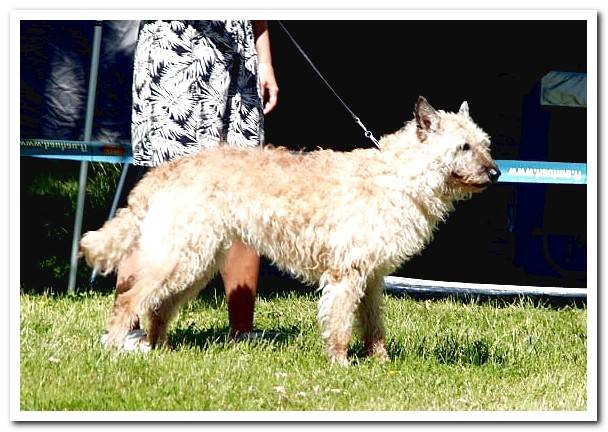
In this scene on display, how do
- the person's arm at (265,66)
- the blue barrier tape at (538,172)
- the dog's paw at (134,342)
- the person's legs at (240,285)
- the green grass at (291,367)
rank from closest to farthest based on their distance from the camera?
the green grass at (291,367), the dog's paw at (134,342), the person's arm at (265,66), the person's legs at (240,285), the blue barrier tape at (538,172)

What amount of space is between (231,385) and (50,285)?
3001 mm

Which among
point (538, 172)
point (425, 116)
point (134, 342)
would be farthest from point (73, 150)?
point (538, 172)

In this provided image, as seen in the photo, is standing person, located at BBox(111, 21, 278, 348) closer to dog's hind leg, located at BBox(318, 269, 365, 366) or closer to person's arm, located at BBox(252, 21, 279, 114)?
person's arm, located at BBox(252, 21, 279, 114)

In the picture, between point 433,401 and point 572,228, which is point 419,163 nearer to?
point 433,401

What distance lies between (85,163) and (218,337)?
1.94 meters

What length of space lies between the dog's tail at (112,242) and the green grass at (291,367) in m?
0.50

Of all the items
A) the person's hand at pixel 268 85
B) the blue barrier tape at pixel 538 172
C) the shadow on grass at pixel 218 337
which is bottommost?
the shadow on grass at pixel 218 337

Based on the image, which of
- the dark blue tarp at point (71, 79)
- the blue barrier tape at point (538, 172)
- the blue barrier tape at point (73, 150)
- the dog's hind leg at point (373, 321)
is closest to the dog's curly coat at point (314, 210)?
the dog's hind leg at point (373, 321)

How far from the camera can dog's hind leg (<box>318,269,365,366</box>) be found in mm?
5988

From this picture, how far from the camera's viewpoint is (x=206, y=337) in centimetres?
680

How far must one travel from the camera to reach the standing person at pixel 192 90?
6.20 m

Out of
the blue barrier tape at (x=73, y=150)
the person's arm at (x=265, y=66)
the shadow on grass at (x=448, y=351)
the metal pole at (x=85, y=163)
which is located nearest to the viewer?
the shadow on grass at (x=448, y=351)

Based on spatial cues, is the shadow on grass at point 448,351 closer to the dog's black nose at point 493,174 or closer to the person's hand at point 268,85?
the dog's black nose at point 493,174

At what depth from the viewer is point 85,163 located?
314 inches
